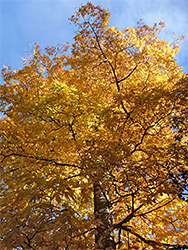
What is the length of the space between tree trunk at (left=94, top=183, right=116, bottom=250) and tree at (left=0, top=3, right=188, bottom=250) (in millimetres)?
23

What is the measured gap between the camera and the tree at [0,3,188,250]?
13.3 ft

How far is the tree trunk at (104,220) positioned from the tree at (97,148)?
0.02m

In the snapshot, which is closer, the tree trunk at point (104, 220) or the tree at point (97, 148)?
the tree at point (97, 148)

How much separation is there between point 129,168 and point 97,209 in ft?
6.25

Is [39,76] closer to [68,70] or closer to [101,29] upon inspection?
[68,70]

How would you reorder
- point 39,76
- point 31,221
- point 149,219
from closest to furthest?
point 31,221, point 149,219, point 39,76

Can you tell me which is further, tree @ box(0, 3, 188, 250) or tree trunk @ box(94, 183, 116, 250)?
tree trunk @ box(94, 183, 116, 250)

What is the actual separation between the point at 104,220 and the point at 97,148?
1.84 meters

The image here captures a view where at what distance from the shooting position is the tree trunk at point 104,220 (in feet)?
15.7

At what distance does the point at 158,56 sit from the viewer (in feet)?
23.3

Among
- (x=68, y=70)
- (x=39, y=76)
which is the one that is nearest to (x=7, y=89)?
(x=39, y=76)

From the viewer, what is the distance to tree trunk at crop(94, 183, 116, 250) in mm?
4789

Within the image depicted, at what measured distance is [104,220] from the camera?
5293 mm

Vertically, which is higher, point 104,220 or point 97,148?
point 97,148
